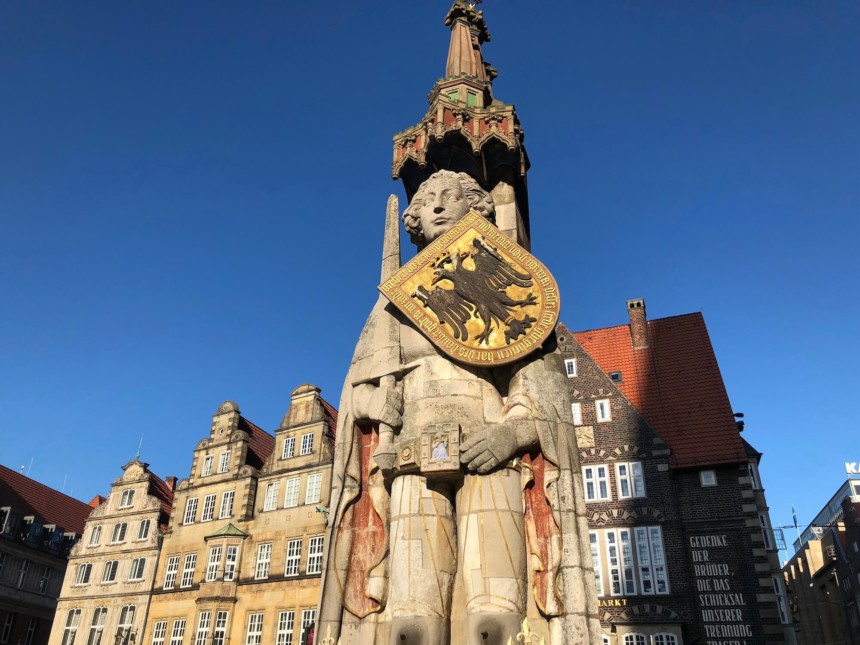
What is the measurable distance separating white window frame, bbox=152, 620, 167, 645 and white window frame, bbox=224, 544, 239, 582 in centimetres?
368

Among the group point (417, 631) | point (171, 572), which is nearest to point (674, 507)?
point (417, 631)

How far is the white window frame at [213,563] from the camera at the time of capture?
2639cm

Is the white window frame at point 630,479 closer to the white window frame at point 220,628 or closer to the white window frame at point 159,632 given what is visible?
the white window frame at point 220,628

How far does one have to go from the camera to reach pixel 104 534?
1229 inches

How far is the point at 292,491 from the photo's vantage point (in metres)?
26.7

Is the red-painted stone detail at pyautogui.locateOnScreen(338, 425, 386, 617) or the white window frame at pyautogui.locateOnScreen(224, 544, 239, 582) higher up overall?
the white window frame at pyautogui.locateOnScreen(224, 544, 239, 582)

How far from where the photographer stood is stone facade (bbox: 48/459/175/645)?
28672 mm

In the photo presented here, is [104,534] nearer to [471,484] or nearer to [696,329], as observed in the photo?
[696,329]

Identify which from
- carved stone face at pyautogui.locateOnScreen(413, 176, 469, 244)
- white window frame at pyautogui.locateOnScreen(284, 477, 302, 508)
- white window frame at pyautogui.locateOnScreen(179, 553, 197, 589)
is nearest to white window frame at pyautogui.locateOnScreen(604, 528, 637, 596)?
white window frame at pyautogui.locateOnScreen(284, 477, 302, 508)

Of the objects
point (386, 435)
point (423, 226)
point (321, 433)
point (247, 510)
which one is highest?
point (321, 433)

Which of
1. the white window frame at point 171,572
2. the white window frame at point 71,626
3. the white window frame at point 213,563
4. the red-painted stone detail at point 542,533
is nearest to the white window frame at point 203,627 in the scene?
the white window frame at point 213,563

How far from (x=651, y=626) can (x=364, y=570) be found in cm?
1577

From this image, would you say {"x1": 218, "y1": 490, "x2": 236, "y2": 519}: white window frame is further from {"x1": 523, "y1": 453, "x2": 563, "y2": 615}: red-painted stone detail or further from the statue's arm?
{"x1": 523, "y1": 453, "x2": 563, "y2": 615}: red-painted stone detail

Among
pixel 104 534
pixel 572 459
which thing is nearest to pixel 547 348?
pixel 572 459
